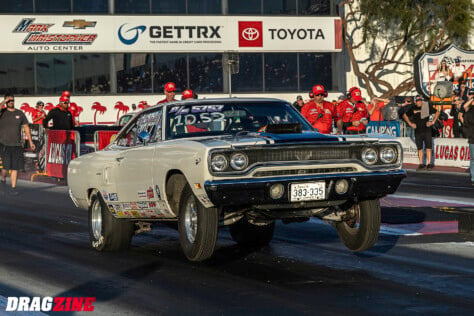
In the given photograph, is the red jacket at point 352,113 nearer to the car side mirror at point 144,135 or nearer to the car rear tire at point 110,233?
the car rear tire at point 110,233

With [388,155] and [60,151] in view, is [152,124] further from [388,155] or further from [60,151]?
[60,151]

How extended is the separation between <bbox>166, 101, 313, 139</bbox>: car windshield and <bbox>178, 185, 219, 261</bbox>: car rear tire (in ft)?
2.94

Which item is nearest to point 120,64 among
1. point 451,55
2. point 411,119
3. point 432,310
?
point 451,55

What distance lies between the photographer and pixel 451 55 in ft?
106

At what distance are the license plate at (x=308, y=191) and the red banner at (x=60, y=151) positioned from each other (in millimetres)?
12841

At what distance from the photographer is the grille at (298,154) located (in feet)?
27.3

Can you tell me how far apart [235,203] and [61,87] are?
34109 mm

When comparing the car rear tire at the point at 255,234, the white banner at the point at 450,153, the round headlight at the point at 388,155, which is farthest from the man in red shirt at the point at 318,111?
the white banner at the point at 450,153

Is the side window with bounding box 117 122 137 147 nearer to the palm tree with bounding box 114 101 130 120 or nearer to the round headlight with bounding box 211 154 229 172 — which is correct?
the round headlight with bounding box 211 154 229 172

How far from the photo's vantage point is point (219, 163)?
825 centimetres

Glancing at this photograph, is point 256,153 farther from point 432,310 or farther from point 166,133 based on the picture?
point 432,310

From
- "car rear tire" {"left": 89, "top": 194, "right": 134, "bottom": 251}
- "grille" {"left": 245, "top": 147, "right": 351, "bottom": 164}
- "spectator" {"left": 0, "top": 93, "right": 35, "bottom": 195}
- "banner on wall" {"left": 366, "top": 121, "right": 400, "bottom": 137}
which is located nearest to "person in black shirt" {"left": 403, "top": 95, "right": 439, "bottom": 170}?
"banner on wall" {"left": 366, "top": 121, "right": 400, "bottom": 137}

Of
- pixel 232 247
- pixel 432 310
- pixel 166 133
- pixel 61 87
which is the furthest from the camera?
pixel 61 87

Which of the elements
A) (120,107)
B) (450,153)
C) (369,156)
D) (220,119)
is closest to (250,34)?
(120,107)
